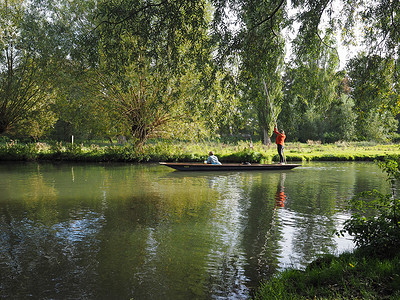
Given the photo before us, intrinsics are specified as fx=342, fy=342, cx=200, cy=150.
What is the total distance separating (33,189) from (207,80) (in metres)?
8.01

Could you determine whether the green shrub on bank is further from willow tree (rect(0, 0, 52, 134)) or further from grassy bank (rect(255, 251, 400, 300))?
willow tree (rect(0, 0, 52, 134))

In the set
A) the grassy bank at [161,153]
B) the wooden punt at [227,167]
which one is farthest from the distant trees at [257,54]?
the grassy bank at [161,153]

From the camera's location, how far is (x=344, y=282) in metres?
3.30

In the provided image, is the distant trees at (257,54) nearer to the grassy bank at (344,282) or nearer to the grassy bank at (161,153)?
the grassy bank at (344,282)

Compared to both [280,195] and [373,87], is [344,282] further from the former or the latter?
[280,195]

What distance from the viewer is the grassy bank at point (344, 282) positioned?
3.12 meters

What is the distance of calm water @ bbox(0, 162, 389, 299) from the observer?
411 cm

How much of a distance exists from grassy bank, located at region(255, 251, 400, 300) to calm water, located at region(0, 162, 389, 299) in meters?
0.60

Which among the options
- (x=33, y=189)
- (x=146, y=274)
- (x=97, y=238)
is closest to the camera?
(x=146, y=274)

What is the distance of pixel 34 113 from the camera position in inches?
905

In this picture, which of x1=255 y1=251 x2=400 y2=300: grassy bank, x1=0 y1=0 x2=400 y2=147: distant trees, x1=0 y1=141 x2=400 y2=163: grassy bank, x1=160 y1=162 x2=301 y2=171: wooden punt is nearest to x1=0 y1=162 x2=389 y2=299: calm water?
x1=255 y1=251 x2=400 y2=300: grassy bank

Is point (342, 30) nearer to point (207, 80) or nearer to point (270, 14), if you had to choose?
point (270, 14)

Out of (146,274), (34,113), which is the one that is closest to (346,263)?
(146,274)

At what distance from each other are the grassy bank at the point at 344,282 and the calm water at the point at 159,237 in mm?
598
